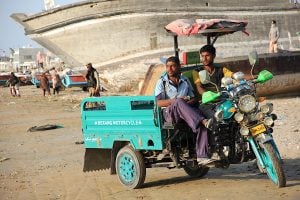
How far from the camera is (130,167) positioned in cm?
635

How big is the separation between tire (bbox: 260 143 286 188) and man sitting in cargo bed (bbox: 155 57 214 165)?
606 mm

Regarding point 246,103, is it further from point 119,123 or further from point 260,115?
point 119,123

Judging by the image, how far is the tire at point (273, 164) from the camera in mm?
5211

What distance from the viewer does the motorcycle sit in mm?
5336

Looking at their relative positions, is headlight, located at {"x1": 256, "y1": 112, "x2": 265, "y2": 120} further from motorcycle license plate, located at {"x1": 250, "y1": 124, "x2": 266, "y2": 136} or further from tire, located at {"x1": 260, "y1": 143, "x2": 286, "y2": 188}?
tire, located at {"x1": 260, "y1": 143, "x2": 286, "y2": 188}

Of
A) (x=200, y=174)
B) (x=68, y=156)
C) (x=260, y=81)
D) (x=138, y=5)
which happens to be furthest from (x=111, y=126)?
(x=138, y=5)

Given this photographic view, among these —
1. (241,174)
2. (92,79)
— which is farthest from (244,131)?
(92,79)

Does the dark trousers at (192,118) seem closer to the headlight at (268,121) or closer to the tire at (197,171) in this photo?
the headlight at (268,121)

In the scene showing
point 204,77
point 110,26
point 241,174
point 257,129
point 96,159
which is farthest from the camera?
point 110,26

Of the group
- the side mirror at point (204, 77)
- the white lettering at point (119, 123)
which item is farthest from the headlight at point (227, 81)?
the white lettering at point (119, 123)

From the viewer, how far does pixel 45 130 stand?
1320 centimetres

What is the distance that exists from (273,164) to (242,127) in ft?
1.70

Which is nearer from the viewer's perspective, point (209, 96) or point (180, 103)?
point (209, 96)

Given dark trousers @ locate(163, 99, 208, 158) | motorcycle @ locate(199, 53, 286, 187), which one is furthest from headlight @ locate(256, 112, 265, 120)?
dark trousers @ locate(163, 99, 208, 158)
